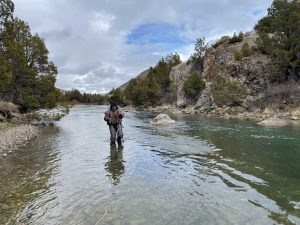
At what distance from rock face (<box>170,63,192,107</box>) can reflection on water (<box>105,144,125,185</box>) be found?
84.3 m

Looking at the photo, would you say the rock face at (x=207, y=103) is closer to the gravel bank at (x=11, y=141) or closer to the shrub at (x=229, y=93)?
the shrub at (x=229, y=93)

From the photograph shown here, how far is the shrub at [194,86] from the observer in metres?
98.5

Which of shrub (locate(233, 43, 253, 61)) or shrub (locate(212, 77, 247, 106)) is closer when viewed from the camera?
shrub (locate(212, 77, 247, 106))

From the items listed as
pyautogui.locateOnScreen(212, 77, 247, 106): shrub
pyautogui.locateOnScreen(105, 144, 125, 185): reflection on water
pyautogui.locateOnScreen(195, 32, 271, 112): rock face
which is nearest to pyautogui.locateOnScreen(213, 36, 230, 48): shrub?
pyautogui.locateOnScreen(195, 32, 271, 112): rock face

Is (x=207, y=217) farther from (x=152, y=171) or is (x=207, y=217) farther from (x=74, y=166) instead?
(x=74, y=166)

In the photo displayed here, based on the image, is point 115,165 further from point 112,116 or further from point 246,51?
point 246,51

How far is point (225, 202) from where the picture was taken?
11398 millimetres

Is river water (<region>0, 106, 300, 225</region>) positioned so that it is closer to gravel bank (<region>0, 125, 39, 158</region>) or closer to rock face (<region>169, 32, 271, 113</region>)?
gravel bank (<region>0, 125, 39, 158</region>)

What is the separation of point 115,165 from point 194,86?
8240cm

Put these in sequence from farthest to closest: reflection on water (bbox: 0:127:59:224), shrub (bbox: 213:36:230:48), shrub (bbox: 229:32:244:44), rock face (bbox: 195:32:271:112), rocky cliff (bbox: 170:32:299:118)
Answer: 1. shrub (bbox: 213:36:230:48)
2. shrub (bbox: 229:32:244:44)
3. rock face (bbox: 195:32:271:112)
4. rocky cliff (bbox: 170:32:299:118)
5. reflection on water (bbox: 0:127:59:224)

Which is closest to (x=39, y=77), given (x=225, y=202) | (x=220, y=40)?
(x=225, y=202)

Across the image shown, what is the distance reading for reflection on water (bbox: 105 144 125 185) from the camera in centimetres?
1535

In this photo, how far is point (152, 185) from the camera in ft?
45.3

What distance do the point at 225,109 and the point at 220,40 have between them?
40.3 meters
